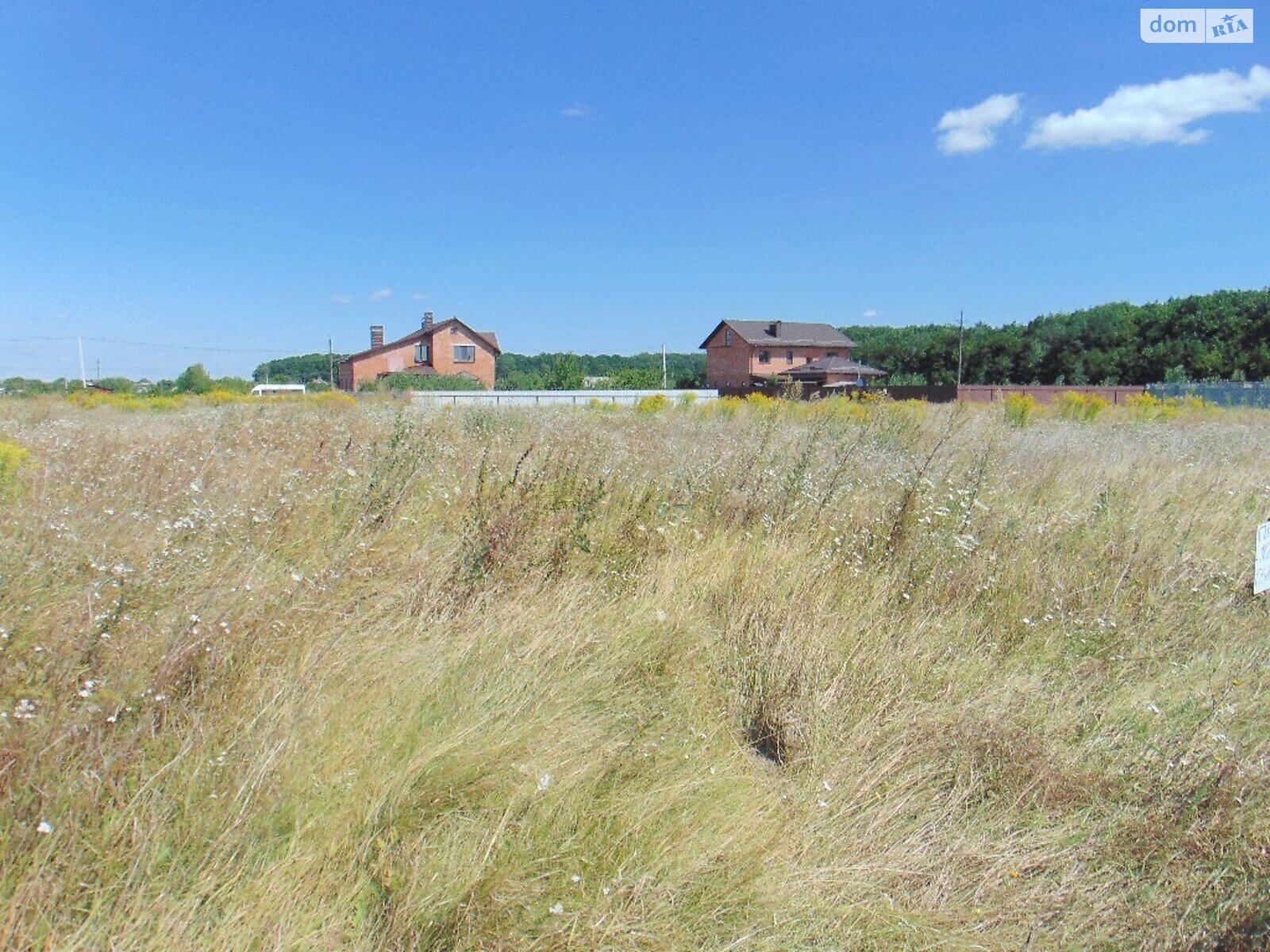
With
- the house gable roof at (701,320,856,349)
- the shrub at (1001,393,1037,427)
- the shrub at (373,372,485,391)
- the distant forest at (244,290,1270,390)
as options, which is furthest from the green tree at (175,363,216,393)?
the house gable roof at (701,320,856,349)

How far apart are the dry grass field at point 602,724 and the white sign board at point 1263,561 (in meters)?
0.27

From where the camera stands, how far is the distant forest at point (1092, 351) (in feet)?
136

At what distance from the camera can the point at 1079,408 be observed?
Result: 51.5 feet

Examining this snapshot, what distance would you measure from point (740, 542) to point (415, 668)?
2081mm

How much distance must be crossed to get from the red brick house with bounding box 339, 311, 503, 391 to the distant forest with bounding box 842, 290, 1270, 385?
3160 centimetres

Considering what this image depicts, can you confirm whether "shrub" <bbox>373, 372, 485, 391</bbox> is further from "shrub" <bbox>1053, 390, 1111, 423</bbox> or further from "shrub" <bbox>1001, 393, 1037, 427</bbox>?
"shrub" <bbox>1001, 393, 1037, 427</bbox>

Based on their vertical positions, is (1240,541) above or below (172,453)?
below

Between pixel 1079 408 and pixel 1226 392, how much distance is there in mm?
15531

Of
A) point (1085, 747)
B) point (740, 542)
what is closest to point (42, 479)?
point (740, 542)

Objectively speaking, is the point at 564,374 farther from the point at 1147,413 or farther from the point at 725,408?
the point at 1147,413

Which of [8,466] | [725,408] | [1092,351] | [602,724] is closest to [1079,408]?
[725,408]

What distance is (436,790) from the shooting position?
1879 millimetres

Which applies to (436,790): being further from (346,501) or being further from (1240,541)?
(1240,541)

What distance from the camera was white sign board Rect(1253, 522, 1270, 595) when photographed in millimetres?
3139
